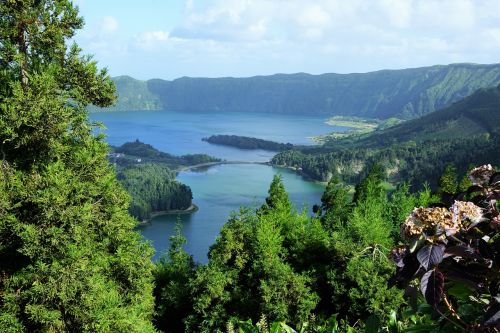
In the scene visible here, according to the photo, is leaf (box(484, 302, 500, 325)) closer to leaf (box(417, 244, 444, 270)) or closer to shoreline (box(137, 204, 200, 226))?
leaf (box(417, 244, 444, 270))

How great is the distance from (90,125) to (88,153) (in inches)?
33.9

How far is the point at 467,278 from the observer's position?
260 cm

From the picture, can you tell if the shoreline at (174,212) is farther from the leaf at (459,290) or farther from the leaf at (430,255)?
the leaf at (430,255)

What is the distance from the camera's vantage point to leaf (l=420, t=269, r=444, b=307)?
241 centimetres

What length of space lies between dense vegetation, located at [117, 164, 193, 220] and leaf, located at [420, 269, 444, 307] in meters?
96.0

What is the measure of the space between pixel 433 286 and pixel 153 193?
117 meters

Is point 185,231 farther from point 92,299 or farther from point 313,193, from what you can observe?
point 92,299

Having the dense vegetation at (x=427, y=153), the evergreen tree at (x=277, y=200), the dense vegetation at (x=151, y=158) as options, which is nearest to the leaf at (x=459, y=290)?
the evergreen tree at (x=277, y=200)

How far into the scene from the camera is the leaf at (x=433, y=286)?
2.41m

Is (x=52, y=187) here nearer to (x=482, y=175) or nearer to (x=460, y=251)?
(x=482, y=175)

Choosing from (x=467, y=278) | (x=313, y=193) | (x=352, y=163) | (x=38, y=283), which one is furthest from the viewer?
(x=352, y=163)

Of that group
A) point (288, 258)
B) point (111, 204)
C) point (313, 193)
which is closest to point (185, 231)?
point (313, 193)

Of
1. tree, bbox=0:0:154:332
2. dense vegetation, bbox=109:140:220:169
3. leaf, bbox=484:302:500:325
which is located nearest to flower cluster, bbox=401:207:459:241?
leaf, bbox=484:302:500:325

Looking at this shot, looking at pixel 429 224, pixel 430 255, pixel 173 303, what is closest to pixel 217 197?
pixel 173 303
